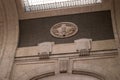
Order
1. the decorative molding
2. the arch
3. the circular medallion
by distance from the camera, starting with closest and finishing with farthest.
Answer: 1. the arch
2. the decorative molding
3. the circular medallion

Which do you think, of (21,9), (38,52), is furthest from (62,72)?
(21,9)

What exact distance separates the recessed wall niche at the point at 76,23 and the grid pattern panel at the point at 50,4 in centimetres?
50

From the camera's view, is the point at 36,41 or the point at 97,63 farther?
the point at 36,41

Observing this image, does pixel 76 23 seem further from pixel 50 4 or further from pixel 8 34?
pixel 8 34

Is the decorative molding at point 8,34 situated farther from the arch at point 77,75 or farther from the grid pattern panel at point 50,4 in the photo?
the arch at point 77,75

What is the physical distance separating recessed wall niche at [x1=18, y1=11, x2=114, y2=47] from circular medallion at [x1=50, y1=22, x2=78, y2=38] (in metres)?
0.14

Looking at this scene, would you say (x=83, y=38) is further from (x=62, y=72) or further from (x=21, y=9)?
(x=21, y=9)

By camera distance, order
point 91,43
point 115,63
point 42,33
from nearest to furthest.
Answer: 1. point 115,63
2. point 91,43
3. point 42,33

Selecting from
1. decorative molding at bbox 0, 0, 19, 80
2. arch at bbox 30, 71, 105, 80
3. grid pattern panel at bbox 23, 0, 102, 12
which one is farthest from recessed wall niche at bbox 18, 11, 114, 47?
arch at bbox 30, 71, 105, 80

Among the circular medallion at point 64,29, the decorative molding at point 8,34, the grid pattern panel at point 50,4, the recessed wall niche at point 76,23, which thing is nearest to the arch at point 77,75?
the decorative molding at point 8,34

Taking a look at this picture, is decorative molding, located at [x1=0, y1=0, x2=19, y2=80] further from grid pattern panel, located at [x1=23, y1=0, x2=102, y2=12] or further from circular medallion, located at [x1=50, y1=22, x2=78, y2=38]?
circular medallion, located at [x1=50, y1=22, x2=78, y2=38]

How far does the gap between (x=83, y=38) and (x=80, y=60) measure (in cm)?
107

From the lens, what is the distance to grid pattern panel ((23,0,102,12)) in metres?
12.4

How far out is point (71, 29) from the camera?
1191cm
